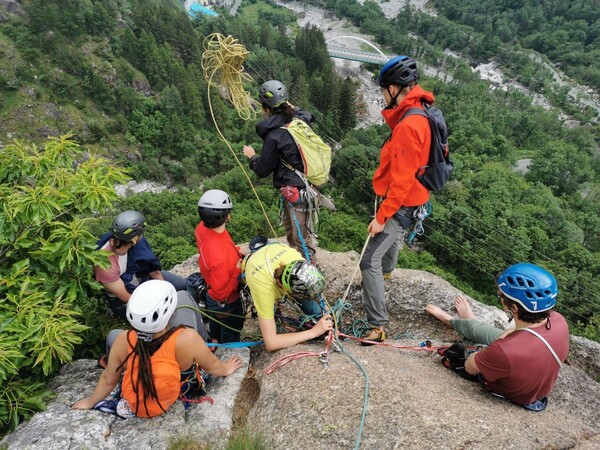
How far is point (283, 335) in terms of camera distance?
4.09m

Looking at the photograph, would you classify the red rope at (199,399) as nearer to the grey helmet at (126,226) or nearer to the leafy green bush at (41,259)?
the leafy green bush at (41,259)

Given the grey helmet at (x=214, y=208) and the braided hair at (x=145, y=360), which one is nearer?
the braided hair at (x=145, y=360)

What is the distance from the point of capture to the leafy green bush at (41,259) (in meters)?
3.41

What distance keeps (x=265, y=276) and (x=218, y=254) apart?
33.1 inches

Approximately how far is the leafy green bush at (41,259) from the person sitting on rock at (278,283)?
5.09ft

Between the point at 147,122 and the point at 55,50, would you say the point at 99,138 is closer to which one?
the point at 147,122

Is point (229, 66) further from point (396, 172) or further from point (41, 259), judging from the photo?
point (41, 259)

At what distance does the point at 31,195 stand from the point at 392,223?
3.80m

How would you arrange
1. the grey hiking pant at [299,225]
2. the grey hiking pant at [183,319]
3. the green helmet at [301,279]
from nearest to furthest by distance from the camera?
1. the green helmet at [301,279]
2. the grey hiking pant at [183,319]
3. the grey hiking pant at [299,225]

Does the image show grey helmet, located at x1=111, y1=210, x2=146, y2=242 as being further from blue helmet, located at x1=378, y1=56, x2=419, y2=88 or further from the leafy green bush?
blue helmet, located at x1=378, y1=56, x2=419, y2=88

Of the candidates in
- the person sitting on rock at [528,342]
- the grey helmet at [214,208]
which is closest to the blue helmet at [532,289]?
the person sitting on rock at [528,342]

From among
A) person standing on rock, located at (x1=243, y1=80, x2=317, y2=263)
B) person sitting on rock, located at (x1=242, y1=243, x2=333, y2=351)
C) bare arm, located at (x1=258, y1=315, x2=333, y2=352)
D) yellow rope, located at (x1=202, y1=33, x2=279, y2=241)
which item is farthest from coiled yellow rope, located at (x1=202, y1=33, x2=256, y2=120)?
bare arm, located at (x1=258, y1=315, x2=333, y2=352)

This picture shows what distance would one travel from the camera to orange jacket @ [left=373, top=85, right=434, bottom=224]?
13.5 ft

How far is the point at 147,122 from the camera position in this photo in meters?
70.2
